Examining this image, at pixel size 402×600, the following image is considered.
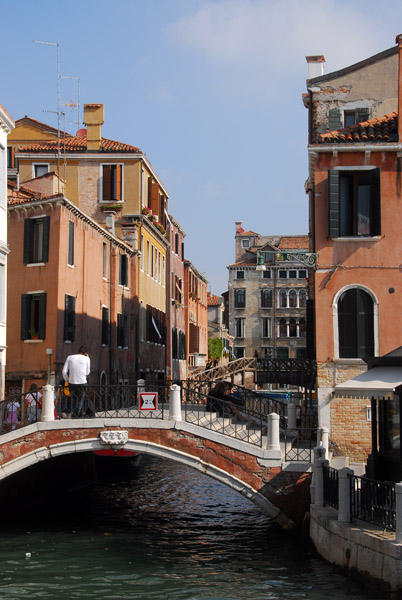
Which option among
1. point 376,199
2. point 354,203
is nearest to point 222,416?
point 354,203

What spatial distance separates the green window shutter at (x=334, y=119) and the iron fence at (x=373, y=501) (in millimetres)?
12846

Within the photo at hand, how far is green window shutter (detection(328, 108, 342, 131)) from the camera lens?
2334 centimetres

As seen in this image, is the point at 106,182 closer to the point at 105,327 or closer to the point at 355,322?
the point at 105,327

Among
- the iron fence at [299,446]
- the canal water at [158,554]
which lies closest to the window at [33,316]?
the canal water at [158,554]

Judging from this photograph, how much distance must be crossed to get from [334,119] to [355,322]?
693cm

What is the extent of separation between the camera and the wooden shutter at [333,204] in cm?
1908

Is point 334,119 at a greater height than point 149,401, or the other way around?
point 334,119

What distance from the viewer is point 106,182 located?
108 ft

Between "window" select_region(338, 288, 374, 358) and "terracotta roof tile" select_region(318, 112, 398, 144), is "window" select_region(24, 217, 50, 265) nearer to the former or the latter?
"terracotta roof tile" select_region(318, 112, 398, 144)

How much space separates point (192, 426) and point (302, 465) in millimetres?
2345

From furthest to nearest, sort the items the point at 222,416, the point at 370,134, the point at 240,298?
the point at 240,298 < the point at 370,134 < the point at 222,416

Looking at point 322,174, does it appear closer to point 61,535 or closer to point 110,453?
point 61,535

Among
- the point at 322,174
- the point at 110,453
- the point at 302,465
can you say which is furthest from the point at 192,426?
the point at 110,453

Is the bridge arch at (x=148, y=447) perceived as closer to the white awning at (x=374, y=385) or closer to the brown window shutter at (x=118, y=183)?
the white awning at (x=374, y=385)
